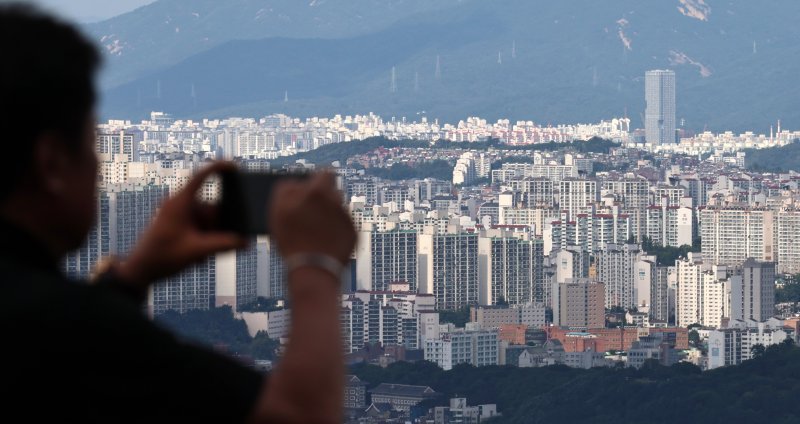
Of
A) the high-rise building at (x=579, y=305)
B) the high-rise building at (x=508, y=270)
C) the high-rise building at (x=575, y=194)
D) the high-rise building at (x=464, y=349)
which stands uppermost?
the high-rise building at (x=575, y=194)

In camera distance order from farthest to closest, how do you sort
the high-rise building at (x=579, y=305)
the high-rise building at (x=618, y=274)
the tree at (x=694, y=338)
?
1. the high-rise building at (x=618, y=274)
2. the high-rise building at (x=579, y=305)
3. the tree at (x=694, y=338)

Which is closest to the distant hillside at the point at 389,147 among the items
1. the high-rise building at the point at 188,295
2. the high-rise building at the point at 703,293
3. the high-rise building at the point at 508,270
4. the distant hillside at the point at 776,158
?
the distant hillside at the point at 776,158

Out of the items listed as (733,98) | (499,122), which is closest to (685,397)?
(499,122)

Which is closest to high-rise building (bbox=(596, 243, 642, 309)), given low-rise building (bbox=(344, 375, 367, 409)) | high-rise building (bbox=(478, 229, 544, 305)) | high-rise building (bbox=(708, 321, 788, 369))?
high-rise building (bbox=(478, 229, 544, 305))

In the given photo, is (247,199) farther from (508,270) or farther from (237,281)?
(508,270)

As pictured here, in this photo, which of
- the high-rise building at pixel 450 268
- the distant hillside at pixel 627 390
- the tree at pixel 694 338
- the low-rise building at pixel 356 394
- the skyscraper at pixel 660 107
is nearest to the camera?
the distant hillside at pixel 627 390

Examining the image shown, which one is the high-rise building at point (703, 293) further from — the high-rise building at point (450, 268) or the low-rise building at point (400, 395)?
the low-rise building at point (400, 395)

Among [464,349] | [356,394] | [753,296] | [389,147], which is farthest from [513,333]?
[389,147]

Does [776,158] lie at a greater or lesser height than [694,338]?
greater
